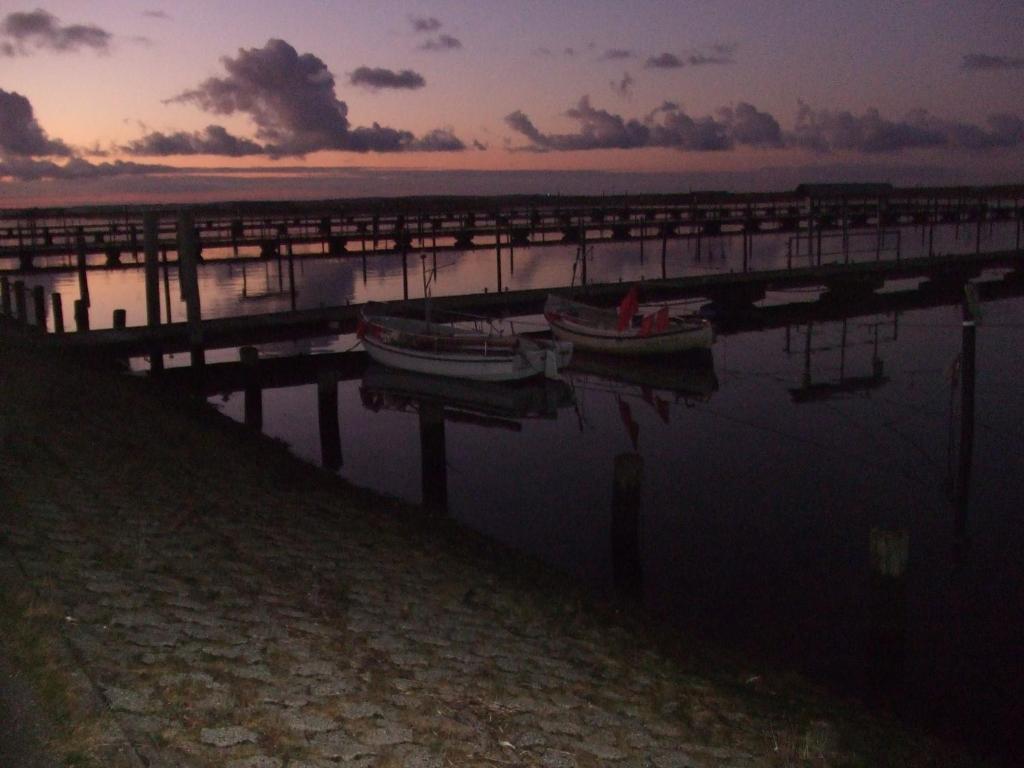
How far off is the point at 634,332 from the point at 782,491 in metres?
12.7

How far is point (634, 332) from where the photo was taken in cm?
2891

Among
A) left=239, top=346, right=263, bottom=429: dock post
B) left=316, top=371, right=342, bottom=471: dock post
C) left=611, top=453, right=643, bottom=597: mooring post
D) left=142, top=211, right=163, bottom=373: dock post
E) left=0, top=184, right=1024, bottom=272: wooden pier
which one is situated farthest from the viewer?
left=0, top=184, right=1024, bottom=272: wooden pier

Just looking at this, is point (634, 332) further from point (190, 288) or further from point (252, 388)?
point (190, 288)

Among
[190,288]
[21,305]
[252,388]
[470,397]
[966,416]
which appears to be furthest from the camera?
[21,305]

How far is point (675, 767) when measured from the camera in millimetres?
6008

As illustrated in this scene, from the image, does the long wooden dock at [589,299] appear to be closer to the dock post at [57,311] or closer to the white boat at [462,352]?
the dock post at [57,311]

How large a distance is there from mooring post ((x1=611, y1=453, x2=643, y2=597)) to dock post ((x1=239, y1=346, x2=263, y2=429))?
37.8 feet

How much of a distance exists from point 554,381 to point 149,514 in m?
17.6

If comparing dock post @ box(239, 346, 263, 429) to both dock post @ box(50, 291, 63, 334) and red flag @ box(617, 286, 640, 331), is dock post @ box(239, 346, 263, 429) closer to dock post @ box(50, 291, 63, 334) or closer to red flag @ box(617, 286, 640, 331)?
dock post @ box(50, 291, 63, 334)

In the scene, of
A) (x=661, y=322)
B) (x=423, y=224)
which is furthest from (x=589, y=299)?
(x=423, y=224)

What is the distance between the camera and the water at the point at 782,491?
→ 10.2 metres

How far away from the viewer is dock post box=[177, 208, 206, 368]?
83.0ft

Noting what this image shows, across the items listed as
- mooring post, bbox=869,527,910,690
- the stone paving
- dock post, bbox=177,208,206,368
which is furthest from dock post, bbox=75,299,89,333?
mooring post, bbox=869,527,910,690

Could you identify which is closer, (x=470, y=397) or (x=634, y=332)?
(x=470, y=397)
